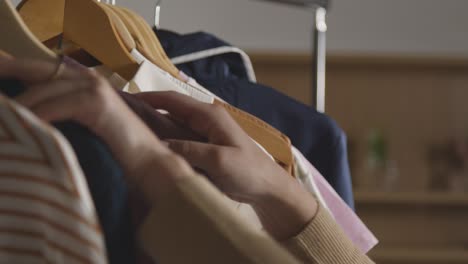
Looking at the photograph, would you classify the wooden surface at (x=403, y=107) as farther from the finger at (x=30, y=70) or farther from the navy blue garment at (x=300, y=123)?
the finger at (x=30, y=70)

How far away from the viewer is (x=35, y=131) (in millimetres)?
329

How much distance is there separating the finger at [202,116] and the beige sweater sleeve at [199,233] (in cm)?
18

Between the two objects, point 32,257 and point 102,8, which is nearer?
point 32,257

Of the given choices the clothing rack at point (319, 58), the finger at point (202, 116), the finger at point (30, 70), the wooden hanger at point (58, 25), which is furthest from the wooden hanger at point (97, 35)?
the clothing rack at point (319, 58)

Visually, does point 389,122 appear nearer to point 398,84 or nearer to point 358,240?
point 398,84

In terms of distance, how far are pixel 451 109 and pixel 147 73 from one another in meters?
2.14

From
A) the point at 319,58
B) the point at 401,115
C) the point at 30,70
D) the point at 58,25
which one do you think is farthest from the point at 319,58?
the point at 401,115

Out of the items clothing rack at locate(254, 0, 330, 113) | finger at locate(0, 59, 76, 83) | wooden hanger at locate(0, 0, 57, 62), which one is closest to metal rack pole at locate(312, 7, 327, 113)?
clothing rack at locate(254, 0, 330, 113)

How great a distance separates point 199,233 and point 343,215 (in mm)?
496

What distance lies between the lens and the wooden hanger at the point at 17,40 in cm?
53

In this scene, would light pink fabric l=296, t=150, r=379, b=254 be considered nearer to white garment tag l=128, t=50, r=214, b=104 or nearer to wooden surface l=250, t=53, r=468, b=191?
white garment tag l=128, t=50, r=214, b=104

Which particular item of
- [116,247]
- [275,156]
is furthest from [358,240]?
[116,247]

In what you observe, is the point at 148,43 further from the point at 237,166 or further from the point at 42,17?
the point at 237,166

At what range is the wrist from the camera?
575 mm
